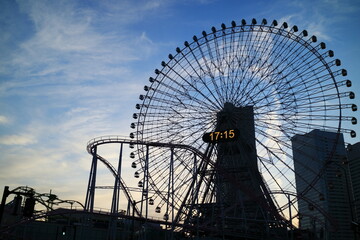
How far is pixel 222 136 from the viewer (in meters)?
36.6

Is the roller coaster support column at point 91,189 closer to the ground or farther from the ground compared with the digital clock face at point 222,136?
closer to the ground

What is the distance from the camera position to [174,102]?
130 feet

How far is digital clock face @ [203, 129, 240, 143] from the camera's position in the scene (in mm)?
36094

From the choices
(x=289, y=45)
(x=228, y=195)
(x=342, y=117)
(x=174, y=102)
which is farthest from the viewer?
(x=228, y=195)

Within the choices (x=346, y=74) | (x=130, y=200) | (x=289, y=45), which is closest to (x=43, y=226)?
(x=130, y=200)

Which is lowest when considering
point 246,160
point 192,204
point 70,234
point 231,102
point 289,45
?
point 70,234

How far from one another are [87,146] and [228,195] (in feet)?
57.3

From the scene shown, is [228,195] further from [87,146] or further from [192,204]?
[87,146]

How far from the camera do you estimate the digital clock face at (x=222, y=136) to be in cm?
3609

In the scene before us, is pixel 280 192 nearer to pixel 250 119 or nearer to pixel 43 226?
pixel 250 119

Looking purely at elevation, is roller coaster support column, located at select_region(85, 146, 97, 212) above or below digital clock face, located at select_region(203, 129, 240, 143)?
below

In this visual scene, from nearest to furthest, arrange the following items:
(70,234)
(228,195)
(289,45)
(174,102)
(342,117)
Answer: (342,117) → (289,45) → (174,102) → (228,195) → (70,234)

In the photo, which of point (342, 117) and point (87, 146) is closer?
point (342, 117)

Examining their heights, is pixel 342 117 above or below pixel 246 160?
above
